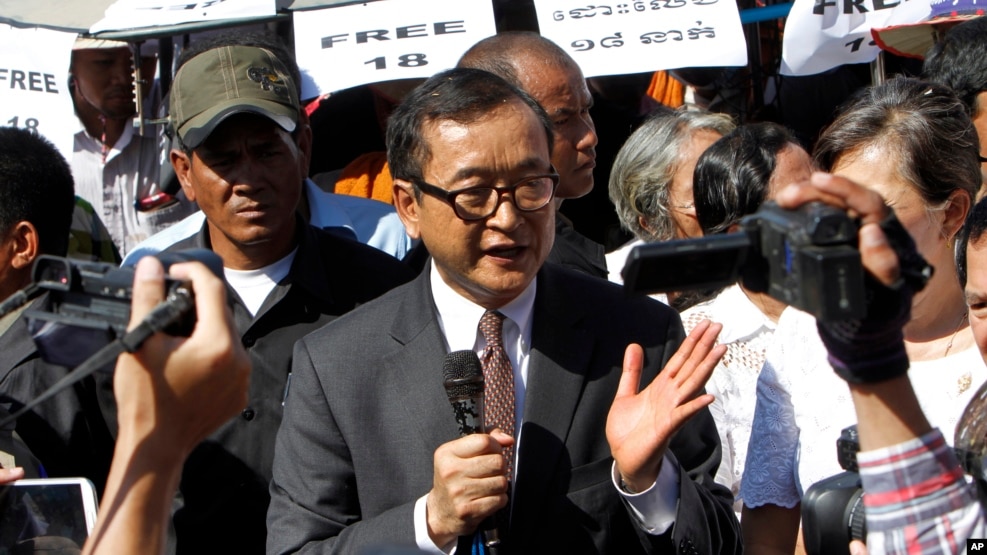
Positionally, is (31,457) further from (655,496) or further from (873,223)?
(873,223)

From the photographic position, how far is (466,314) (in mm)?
2971

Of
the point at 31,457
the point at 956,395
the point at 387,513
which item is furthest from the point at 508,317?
the point at 31,457

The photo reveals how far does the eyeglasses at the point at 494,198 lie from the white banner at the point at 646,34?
248cm

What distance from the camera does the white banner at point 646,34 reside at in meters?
5.33

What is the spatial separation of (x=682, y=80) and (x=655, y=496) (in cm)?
434

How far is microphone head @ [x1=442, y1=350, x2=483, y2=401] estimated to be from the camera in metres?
2.48

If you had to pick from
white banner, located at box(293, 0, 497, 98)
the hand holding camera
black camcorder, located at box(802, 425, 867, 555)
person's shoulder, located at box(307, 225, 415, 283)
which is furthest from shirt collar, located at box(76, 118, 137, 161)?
the hand holding camera

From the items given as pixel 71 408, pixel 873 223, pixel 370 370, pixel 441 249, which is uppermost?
pixel 873 223

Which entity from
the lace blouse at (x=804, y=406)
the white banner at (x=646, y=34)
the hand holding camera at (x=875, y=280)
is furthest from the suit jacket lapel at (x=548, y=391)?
the white banner at (x=646, y=34)

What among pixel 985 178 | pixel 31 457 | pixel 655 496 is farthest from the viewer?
pixel 985 178

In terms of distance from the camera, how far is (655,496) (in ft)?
8.45

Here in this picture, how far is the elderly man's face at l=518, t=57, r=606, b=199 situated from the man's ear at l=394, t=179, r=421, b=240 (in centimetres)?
131

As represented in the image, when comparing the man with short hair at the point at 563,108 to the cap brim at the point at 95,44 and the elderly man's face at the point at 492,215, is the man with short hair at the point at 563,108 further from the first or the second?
the cap brim at the point at 95,44

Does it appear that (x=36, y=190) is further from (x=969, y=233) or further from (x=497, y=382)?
(x=969, y=233)
